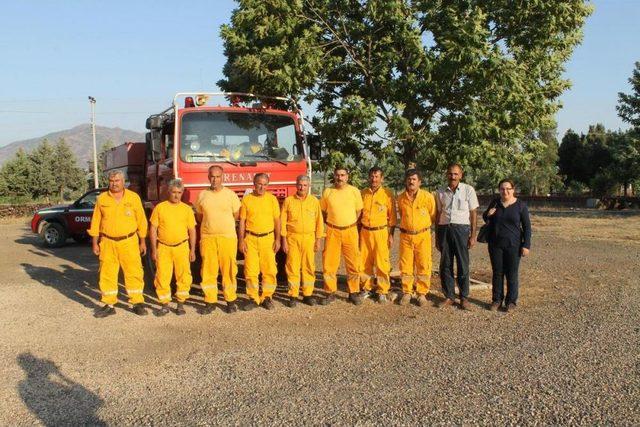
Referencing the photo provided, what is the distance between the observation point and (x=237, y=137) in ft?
24.9

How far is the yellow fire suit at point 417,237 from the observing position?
22.9 ft

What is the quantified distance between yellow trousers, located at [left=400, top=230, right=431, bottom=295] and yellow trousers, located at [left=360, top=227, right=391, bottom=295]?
227 millimetres

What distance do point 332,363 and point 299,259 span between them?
2285 mm

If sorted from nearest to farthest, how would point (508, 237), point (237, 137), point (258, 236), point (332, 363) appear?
point (332, 363)
point (508, 237)
point (258, 236)
point (237, 137)

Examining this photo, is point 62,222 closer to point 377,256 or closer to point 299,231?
point 299,231

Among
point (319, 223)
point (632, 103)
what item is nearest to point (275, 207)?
point (319, 223)

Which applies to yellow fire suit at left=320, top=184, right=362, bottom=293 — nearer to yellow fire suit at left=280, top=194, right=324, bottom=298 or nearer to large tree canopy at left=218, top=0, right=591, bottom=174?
yellow fire suit at left=280, top=194, right=324, bottom=298

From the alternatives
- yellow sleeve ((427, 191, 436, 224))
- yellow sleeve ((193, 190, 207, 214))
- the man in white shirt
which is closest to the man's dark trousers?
the man in white shirt

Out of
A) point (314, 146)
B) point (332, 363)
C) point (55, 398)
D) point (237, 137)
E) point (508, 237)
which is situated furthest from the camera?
point (314, 146)

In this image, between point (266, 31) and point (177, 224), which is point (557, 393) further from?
point (266, 31)

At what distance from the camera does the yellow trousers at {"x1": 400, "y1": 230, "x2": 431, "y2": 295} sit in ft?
23.0

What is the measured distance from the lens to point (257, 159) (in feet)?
25.0

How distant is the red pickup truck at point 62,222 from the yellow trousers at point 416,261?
1110cm

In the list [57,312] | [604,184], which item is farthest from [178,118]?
[604,184]
